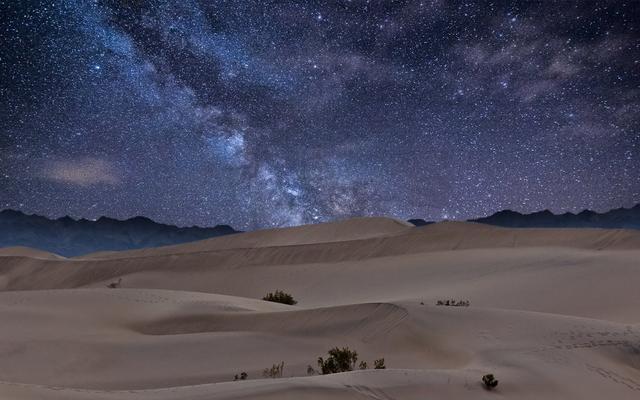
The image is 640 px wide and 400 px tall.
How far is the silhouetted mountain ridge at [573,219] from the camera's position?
157 meters

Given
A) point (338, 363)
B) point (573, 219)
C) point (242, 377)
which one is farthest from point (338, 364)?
point (573, 219)

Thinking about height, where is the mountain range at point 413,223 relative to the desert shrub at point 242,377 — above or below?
above

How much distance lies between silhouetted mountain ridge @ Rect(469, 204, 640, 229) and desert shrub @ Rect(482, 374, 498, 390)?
161 meters

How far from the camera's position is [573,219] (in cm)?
16312

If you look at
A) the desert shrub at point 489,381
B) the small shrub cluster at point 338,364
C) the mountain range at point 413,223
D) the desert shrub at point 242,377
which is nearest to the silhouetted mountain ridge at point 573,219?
the mountain range at point 413,223

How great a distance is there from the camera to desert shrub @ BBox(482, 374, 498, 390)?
6.47m

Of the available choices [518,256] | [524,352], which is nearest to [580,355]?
[524,352]

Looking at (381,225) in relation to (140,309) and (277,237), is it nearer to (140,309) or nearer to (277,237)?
(277,237)

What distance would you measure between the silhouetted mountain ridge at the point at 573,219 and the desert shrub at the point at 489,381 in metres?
161

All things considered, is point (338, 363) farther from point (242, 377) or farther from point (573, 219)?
point (573, 219)

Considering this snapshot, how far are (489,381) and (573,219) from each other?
17331 centimetres

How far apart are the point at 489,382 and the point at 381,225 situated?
150 ft

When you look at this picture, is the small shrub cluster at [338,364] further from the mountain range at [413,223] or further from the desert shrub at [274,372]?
the mountain range at [413,223]

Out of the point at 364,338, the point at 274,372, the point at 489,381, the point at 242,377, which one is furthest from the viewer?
the point at 364,338
